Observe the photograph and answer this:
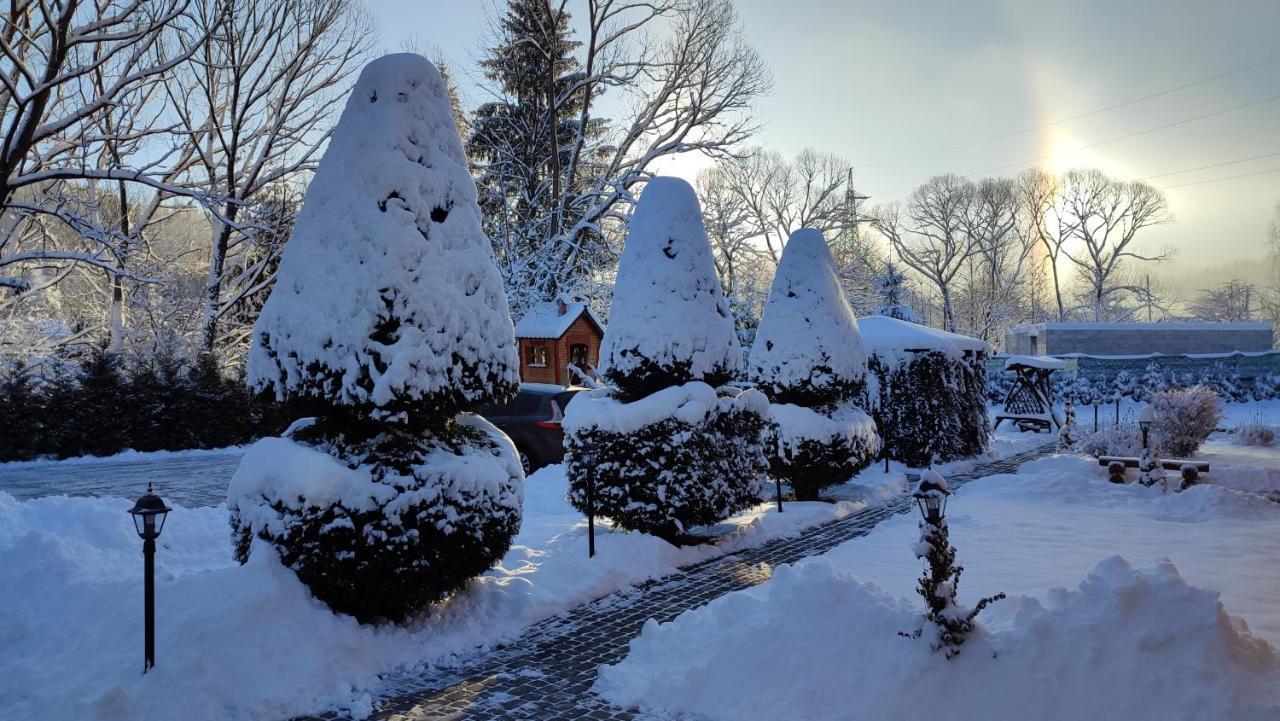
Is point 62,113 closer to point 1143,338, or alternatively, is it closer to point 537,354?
point 537,354

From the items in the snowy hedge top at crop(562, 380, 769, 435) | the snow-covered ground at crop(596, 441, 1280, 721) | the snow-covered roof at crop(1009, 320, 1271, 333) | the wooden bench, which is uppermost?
the snow-covered roof at crop(1009, 320, 1271, 333)

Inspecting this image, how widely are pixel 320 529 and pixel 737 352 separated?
5.54 metres

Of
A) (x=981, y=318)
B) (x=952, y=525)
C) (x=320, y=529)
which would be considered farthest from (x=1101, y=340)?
(x=320, y=529)

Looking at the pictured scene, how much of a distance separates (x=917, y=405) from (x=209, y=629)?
13.5 metres

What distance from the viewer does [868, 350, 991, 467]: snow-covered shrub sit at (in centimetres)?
1523

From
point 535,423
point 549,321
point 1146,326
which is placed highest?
point 549,321

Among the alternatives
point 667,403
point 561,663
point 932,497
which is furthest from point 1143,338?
point 561,663

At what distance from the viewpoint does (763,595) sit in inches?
215

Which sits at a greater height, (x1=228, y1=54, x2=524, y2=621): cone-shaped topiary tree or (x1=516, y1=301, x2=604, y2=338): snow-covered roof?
(x1=516, y1=301, x2=604, y2=338): snow-covered roof

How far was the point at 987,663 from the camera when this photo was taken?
4141mm

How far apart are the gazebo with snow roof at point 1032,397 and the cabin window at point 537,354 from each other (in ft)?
49.2

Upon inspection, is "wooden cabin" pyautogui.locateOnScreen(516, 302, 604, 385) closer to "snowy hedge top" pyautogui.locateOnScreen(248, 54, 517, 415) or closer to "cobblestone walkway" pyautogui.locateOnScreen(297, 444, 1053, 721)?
"cobblestone walkway" pyautogui.locateOnScreen(297, 444, 1053, 721)

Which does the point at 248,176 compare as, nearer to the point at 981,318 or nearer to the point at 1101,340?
the point at 1101,340

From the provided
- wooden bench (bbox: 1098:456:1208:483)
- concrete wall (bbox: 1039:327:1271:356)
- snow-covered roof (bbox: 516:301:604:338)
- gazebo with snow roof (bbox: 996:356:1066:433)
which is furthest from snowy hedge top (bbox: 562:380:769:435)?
concrete wall (bbox: 1039:327:1271:356)
